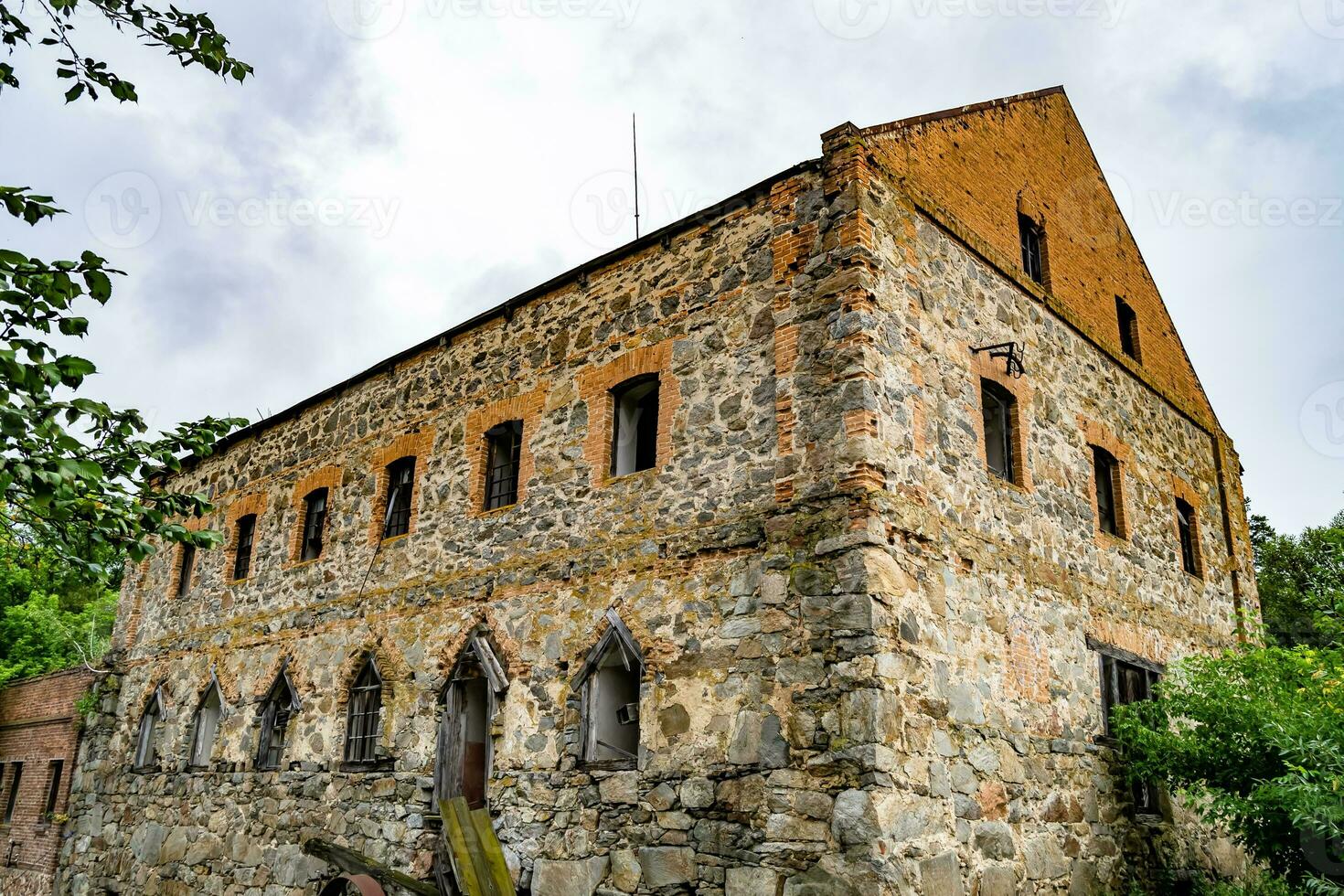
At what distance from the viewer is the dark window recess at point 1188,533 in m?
14.0

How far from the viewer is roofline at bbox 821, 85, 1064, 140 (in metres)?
9.92

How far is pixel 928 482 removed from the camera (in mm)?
9414

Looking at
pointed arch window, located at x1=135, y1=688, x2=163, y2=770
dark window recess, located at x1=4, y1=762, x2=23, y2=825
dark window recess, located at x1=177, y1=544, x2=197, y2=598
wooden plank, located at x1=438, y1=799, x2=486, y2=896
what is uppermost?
dark window recess, located at x1=177, y1=544, x2=197, y2=598

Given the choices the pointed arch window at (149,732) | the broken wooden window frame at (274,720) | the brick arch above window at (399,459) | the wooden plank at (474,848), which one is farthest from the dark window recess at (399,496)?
the pointed arch window at (149,732)

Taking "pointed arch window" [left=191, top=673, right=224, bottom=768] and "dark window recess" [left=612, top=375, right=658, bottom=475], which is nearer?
"dark window recess" [left=612, top=375, right=658, bottom=475]

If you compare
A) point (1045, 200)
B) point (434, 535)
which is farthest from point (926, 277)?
point (434, 535)

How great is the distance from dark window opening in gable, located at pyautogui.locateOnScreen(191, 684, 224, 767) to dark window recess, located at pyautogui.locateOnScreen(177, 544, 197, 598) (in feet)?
7.81

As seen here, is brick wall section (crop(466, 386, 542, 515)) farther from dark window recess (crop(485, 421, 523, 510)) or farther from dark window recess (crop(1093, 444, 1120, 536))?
dark window recess (crop(1093, 444, 1120, 536))

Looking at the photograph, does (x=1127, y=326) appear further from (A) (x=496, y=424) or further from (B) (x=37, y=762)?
(B) (x=37, y=762)

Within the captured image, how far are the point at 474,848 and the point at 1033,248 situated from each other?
30.2 feet

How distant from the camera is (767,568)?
29.4 ft

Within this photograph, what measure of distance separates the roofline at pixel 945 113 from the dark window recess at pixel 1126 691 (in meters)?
5.89

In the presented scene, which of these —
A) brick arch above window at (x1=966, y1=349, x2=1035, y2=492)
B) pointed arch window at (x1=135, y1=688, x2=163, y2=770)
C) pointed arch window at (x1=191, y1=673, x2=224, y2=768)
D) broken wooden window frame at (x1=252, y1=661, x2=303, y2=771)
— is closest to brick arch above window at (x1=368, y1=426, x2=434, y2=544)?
broken wooden window frame at (x1=252, y1=661, x2=303, y2=771)

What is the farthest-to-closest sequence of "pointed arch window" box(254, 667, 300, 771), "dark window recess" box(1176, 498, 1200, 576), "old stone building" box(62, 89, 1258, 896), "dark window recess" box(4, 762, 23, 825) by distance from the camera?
"dark window recess" box(4, 762, 23, 825) → "dark window recess" box(1176, 498, 1200, 576) → "pointed arch window" box(254, 667, 300, 771) → "old stone building" box(62, 89, 1258, 896)
